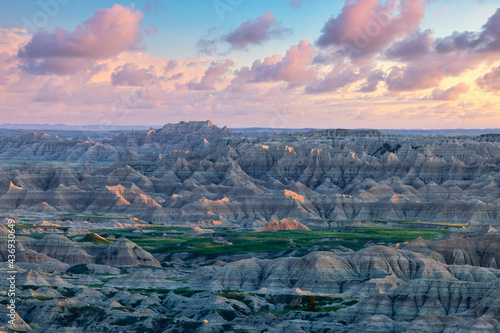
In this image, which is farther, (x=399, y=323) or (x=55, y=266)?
(x=55, y=266)

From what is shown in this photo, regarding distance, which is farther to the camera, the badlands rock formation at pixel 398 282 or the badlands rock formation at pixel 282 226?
the badlands rock formation at pixel 282 226

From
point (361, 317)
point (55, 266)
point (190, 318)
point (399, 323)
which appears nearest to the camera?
point (399, 323)

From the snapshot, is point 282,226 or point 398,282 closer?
point 398,282

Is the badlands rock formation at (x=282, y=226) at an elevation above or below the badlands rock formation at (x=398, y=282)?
below

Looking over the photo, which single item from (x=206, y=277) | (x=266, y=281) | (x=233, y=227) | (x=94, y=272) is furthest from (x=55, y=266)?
(x=233, y=227)

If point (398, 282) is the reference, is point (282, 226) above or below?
below

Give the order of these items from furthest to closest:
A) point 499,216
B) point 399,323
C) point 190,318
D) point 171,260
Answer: point 499,216, point 171,260, point 190,318, point 399,323

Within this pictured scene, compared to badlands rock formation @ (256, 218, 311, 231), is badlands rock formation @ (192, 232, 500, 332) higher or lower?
higher

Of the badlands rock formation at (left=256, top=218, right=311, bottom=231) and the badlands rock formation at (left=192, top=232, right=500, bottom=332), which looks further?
the badlands rock formation at (left=256, top=218, right=311, bottom=231)

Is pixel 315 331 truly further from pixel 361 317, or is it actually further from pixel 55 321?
pixel 55 321

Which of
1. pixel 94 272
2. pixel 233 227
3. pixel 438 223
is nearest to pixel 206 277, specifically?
pixel 94 272
